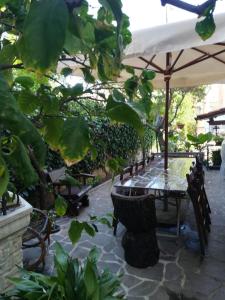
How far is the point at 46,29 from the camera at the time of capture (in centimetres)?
36

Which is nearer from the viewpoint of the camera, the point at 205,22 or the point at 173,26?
the point at 205,22

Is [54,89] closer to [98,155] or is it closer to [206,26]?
[206,26]

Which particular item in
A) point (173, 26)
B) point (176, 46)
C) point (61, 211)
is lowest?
point (61, 211)

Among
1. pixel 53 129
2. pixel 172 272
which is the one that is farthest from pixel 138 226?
pixel 53 129

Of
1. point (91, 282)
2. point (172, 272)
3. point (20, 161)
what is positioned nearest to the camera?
point (20, 161)

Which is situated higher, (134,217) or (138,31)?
(138,31)

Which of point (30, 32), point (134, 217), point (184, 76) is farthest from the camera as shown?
point (184, 76)

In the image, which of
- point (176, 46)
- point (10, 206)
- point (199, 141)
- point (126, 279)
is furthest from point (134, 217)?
point (199, 141)

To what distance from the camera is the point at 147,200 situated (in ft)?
11.1

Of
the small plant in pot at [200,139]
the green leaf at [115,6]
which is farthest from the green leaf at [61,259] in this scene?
the small plant in pot at [200,139]

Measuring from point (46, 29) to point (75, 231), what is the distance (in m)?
0.71

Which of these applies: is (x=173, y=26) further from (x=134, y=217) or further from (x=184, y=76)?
(x=184, y=76)

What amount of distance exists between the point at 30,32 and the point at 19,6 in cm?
46

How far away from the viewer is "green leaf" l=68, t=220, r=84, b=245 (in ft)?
3.03
